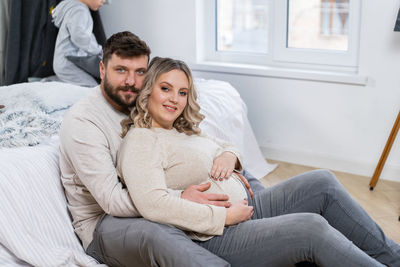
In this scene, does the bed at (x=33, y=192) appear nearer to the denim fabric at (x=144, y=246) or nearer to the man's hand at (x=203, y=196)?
the denim fabric at (x=144, y=246)

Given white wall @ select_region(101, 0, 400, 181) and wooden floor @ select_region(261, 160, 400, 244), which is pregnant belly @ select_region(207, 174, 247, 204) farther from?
white wall @ select_region(101, 0, 400, 181)

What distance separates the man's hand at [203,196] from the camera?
1.60 metres

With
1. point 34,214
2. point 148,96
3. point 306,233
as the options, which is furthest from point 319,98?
point 34,214

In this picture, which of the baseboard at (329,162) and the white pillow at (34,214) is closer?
the white pillow at (34,214)

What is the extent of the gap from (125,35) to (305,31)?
1768 millimetres

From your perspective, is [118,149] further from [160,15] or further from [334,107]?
[160,15]

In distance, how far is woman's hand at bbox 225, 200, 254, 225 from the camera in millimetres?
1583

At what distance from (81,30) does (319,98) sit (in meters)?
1.53

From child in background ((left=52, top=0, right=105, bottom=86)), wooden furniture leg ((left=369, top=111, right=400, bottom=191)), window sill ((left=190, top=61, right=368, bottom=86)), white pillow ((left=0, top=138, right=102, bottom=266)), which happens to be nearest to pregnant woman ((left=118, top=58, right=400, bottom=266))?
white pillow ((left=0, top=138, right=102, bottom=266))

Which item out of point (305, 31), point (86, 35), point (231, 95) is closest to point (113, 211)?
point (231, 95)

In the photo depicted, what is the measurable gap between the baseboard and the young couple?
136 cm

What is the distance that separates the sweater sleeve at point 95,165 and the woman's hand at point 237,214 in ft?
0.95

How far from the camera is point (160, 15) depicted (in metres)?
3.56

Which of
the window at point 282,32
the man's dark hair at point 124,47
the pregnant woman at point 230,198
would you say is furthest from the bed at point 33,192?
the window at point 282,32
